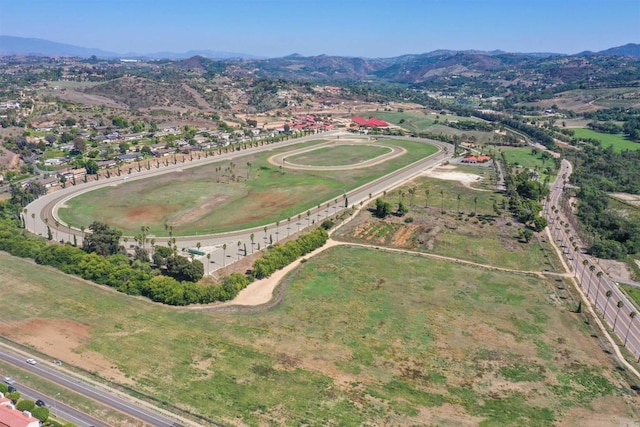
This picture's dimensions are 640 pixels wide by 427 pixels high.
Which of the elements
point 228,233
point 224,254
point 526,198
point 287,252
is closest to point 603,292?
point 526,198

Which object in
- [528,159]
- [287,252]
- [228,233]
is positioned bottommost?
[228,233]

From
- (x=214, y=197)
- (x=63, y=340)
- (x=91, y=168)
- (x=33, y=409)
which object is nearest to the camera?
(x=33, y=409)

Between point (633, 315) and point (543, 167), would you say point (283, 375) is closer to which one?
point (633, 315)

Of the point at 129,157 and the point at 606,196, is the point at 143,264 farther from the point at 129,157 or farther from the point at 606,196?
the point at 606,196

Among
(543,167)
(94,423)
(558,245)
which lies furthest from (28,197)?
(543,167)

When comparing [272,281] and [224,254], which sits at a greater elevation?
[224,254]

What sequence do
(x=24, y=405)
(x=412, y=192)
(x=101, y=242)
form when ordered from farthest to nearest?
(x=412, y=192) → (x=101, y=242) → (x=24, y=405)
